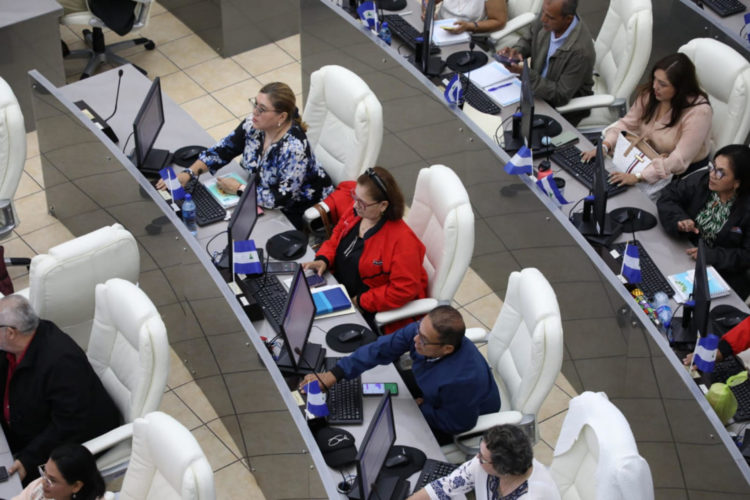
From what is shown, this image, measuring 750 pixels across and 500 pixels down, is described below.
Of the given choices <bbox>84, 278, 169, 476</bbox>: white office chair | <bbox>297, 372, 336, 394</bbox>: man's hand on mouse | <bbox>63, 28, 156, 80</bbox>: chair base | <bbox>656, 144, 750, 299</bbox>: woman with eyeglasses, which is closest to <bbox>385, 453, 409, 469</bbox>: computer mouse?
<bbox>297, 372, 336, 394</bbox>: man's hand on mouse

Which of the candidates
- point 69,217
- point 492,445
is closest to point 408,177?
point 69,217

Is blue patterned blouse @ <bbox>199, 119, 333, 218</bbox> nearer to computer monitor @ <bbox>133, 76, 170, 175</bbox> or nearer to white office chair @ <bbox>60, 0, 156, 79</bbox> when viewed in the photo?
computer monitor @ <bbox>133, 76, 170, 175</bbox>

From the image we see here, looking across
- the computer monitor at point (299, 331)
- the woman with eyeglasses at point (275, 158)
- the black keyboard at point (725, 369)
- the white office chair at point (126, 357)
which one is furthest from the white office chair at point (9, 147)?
the black keyboard at point (725, 369)

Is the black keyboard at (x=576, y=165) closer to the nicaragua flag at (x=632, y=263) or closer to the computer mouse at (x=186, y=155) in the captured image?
the nicaragua flag at (x=632, y=263)

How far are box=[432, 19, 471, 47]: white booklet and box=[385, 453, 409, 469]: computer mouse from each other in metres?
3.56

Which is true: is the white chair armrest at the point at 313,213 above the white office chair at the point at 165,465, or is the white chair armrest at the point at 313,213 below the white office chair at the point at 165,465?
below

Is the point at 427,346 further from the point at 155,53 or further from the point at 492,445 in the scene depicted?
the point at 155,53

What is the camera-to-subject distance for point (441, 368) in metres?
4.72

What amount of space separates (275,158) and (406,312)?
1.29 metres

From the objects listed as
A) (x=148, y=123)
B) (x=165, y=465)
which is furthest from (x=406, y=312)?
(x=148, y=123)

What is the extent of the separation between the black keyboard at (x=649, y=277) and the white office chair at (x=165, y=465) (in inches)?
101

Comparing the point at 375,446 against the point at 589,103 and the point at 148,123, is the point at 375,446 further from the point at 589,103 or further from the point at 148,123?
the point at 589,103

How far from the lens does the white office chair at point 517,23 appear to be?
292 inches

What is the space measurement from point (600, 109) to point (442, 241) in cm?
212
